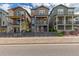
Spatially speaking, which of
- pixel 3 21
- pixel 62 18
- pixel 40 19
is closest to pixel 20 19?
pixel 3 21

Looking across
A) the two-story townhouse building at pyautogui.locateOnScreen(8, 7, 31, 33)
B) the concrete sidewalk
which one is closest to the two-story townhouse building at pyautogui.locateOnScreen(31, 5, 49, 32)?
the two-story townhouse building at pyautogui.locateOnScreen(8, 7, 31, 33)

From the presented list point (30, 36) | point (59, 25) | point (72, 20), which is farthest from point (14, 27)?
point (72, 20)

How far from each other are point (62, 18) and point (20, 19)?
A: 2833mm

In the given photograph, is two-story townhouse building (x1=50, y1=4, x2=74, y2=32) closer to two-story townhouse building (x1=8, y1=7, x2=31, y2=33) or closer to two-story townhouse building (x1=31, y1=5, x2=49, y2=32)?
two-story townhouse building (x1=31, y1=5, x2=49, y2=32)

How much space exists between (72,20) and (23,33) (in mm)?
3368

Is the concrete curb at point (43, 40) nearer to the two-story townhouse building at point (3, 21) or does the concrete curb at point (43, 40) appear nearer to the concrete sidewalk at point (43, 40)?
the concrete sidewalk at point (43, 40)

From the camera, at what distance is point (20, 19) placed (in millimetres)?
10539

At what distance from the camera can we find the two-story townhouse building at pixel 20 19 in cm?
1037

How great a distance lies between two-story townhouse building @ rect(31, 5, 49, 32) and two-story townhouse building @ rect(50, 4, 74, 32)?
1.29ft

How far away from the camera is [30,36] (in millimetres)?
10320

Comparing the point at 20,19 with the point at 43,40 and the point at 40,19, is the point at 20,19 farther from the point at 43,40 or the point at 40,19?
the point at 43,40

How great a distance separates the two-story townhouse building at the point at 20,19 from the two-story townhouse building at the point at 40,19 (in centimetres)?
38

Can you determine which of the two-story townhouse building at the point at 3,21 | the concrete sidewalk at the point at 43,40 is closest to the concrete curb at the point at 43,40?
the concrete sidewalk at the point at 43,40

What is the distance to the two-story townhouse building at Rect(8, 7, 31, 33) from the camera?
408 inches
